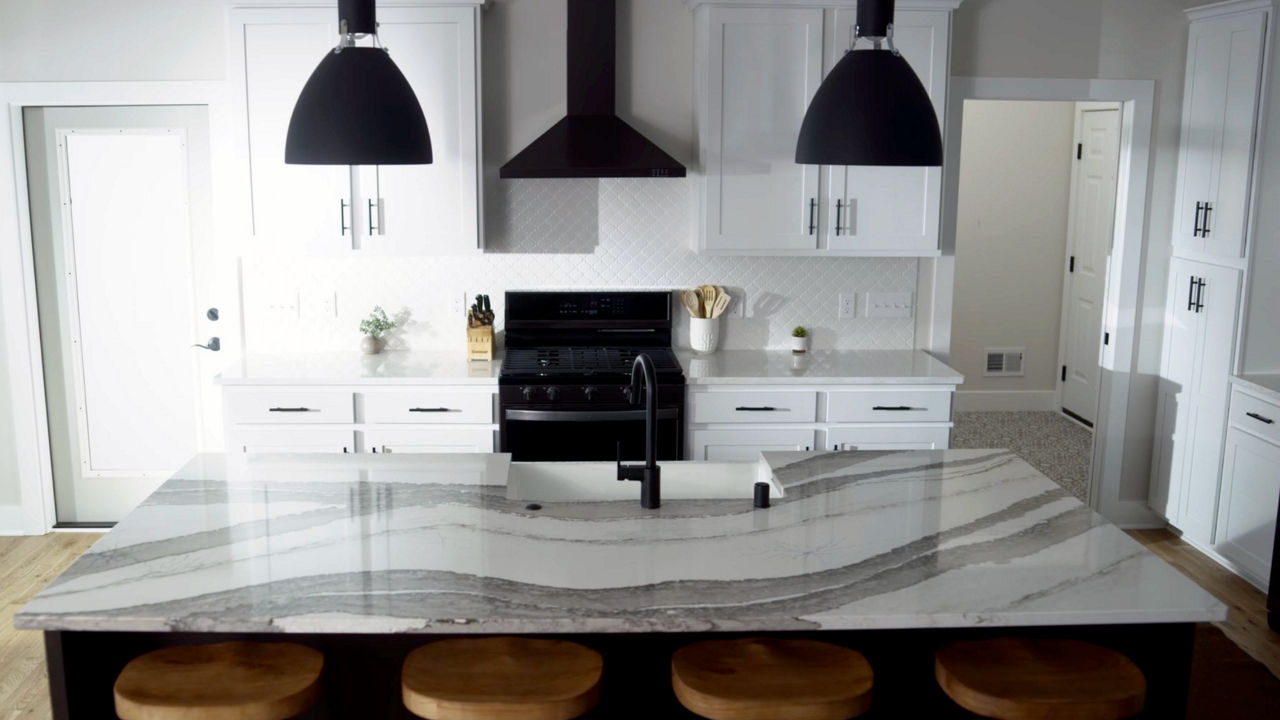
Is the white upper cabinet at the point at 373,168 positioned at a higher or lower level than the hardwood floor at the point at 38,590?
higher

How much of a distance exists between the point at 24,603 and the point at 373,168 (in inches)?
88.2

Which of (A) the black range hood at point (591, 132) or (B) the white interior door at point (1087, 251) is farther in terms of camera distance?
(B) the white interior door at point (1087, 251)

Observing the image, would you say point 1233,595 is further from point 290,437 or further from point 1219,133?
point 290,437

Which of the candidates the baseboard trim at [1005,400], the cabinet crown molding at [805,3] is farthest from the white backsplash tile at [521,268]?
the baseboard trim at [1005,400]

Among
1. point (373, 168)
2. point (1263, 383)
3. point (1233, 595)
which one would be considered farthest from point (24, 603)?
point (1263, 383)

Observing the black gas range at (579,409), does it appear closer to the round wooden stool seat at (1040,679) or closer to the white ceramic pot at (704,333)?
the white ceramic pot at (704,333)

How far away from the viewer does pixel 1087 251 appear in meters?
7.38

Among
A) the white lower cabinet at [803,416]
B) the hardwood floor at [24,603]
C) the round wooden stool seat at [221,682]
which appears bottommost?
the hardwood floor at [24,603]

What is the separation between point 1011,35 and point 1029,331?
297cm

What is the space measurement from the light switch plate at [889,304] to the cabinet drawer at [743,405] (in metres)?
0.77

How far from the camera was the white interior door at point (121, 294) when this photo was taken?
5.16 m

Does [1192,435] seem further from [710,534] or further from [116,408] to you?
[116,408]

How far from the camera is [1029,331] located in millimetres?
7762

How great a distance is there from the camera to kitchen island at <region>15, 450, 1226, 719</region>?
2.35 m
